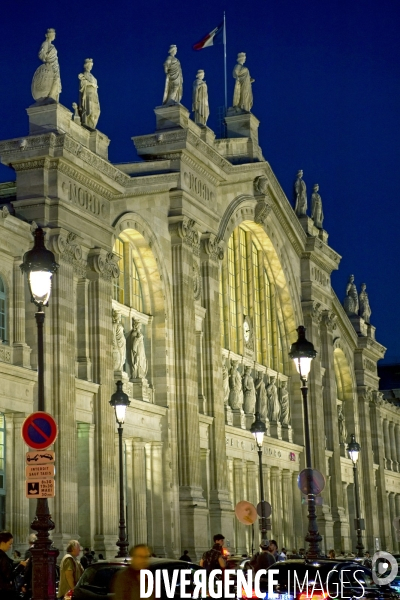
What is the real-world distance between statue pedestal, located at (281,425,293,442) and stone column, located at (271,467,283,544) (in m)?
2.33

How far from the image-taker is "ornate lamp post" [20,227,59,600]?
19188 millimetres

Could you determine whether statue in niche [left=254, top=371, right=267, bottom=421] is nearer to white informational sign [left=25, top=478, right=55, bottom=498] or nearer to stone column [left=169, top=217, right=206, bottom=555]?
stone column [left=169, top=217, right=206, bottom=555]

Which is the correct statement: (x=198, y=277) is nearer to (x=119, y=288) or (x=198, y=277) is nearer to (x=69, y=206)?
(x=119, y=288)

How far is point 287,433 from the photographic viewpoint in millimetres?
63438

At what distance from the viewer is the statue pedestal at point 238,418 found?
55188 mm

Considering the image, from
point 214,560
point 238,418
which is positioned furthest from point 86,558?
point 238,418

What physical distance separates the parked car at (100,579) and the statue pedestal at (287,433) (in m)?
41.5

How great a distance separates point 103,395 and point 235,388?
15.7 meters

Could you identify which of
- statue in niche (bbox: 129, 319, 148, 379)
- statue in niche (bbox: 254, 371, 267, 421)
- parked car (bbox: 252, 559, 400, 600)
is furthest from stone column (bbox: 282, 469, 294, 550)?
parked car (bbox: 252, 559, 400, 600)

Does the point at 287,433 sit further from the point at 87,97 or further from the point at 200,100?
the point at 87,97

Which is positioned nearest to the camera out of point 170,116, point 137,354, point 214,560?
point 214,560

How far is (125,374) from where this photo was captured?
4462cm

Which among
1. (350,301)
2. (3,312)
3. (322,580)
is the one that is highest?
(350,301)

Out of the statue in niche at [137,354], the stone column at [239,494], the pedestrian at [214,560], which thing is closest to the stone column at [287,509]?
the stone column at [239,494]
